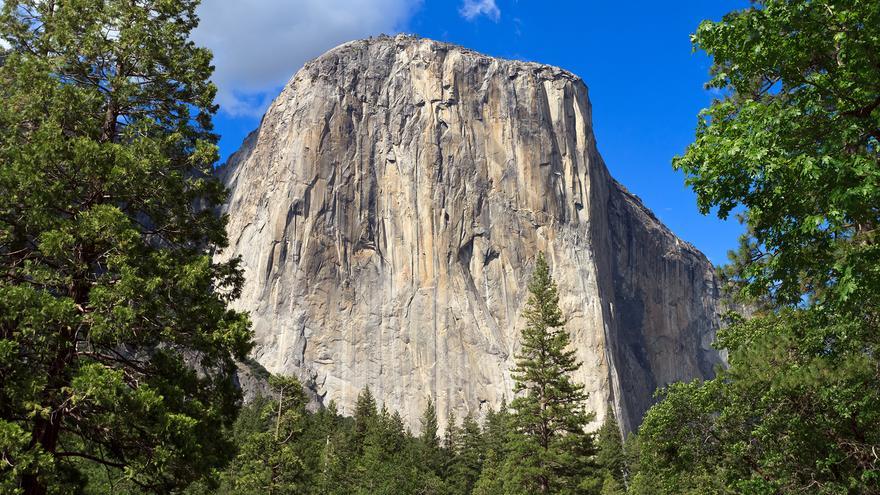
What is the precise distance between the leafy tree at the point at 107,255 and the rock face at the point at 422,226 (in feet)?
285

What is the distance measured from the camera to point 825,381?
35.5 feet

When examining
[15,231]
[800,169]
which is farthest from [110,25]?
[800,169]

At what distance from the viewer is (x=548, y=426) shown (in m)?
27.6

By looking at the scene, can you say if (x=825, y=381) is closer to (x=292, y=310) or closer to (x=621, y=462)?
(x=621, y=462)

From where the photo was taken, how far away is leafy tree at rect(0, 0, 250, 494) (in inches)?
388

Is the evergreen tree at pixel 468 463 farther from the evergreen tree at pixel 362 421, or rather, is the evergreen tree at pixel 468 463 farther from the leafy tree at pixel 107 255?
the leafy tree at pixel 107 255

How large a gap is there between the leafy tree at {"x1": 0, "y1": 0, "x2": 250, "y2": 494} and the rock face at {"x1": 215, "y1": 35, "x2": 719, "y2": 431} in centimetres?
8673

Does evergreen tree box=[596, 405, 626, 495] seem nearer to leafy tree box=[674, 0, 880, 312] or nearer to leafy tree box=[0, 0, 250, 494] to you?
leafy tree box=[0, 0, 250, 494]

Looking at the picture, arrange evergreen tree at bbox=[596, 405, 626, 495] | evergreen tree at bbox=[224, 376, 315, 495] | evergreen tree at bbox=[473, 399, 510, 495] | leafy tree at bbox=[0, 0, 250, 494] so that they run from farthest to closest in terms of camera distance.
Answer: evergreen tree at bbox=[596, 405, 626, 495] → evergreen tree at bbox=[473, 399, 510, 495] → evergreen tree at bbox=[224, 376, 315, 495] → leafy tree at bbox=[0, 0, 250, 494]

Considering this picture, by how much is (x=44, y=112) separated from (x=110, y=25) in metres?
2.40

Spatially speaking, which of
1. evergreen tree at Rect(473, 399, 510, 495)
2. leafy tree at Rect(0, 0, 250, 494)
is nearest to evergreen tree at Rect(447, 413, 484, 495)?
evergreen tree at Rect(473, 399, 510, 495)

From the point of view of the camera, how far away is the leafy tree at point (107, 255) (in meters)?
9.86

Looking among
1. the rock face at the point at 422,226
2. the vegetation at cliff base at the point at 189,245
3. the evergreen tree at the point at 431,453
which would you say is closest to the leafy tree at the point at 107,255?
the vegetation at cliff base at the point at 189,245

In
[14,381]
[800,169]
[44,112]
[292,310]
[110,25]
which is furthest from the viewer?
[292,310]
